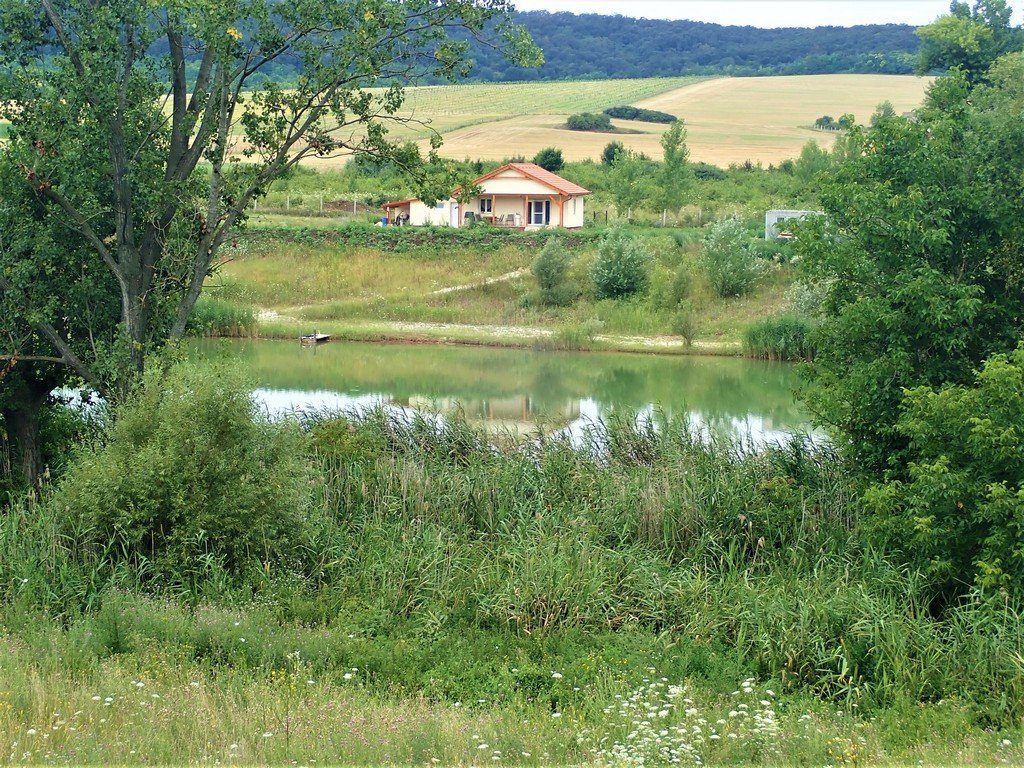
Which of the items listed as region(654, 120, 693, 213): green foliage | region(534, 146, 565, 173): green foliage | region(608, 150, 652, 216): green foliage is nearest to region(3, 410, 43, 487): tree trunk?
region(654, 120, 693, 213): green foliage

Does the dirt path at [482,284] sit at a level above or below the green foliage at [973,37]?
below

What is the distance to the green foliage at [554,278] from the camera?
43688 millimetres

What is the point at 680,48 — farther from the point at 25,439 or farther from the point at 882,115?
the point at 25,439

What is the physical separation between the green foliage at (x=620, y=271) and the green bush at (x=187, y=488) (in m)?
31.7

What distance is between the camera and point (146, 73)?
16578 mm

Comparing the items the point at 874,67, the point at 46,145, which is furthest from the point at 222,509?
the point at 874,67

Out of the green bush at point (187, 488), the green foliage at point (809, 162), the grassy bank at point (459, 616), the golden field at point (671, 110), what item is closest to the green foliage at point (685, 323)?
the green foliage at point (809, 162)

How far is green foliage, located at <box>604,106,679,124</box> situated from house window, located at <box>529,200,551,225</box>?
140 ft

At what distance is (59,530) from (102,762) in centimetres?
575

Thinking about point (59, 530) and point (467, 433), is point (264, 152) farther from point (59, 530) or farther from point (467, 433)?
point (59, 530)

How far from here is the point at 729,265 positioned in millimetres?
42312

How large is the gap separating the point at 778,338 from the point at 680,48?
11008cm

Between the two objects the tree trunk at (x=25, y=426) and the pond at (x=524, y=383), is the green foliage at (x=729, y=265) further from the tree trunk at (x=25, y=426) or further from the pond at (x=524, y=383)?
the tree trunk at (x=25, y=426)

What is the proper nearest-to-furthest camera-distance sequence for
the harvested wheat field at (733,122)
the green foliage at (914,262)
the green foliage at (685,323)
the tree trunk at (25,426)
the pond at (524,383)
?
the green foliage at (914,262), the tree trunk at (25,426), the pond at (524,383), the green foliage at (685,323), the harvested wheat field at (733,122)
